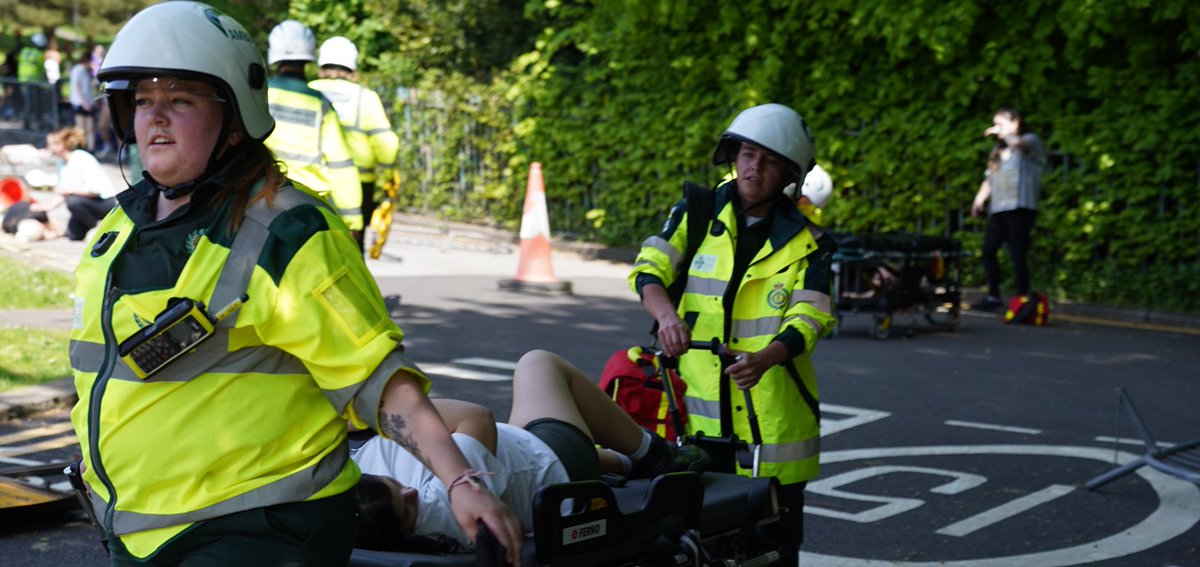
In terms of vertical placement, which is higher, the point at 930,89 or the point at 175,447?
the point at 930,89

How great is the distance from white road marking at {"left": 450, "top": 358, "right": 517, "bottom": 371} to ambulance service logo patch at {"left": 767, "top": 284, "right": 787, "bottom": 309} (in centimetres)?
501

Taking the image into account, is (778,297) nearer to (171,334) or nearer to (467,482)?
(467,482)

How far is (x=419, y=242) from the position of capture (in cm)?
1875

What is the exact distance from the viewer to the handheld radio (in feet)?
8.19

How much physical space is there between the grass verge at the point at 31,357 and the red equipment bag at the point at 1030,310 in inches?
317

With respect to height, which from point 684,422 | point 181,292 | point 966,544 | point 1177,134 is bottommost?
point 966,544

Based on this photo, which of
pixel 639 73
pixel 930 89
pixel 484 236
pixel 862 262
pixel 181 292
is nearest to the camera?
pixel 181 292

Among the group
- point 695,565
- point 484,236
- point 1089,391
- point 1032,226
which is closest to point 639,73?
point 484,236

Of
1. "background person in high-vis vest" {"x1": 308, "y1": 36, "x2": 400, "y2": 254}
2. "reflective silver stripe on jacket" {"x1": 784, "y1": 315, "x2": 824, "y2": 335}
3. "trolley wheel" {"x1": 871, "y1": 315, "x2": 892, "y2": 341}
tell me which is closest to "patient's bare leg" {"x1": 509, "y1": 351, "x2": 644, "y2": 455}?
"reflective silver stripe on jacket" {"x1": 784, "y1": 315, "x2": 824, "y2": 335}

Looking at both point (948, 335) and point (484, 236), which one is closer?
point (948, 335)

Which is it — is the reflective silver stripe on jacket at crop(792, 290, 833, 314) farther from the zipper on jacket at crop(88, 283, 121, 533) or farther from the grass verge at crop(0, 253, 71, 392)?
the grass verge at crop(0, 253, 71, 392)

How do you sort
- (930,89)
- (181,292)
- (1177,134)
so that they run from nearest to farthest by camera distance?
(181,292) → (1177,134) → (930,89)

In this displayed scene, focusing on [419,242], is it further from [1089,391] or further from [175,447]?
[175,447]

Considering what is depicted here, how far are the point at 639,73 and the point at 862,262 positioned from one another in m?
6.95
